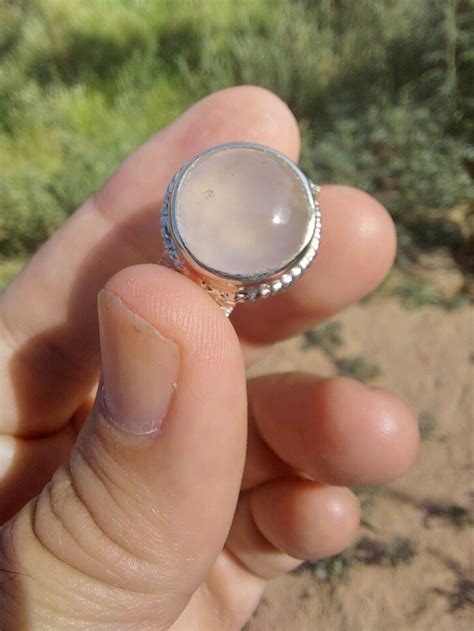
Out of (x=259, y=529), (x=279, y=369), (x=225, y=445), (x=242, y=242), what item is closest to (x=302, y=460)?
(x=259, y=529)

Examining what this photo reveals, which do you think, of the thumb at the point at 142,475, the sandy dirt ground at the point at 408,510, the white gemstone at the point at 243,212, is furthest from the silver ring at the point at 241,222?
the sandy dirt ground at the point at 408,510

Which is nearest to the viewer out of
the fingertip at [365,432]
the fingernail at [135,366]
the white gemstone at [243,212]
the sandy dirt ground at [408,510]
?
the fingernail at [135,366]

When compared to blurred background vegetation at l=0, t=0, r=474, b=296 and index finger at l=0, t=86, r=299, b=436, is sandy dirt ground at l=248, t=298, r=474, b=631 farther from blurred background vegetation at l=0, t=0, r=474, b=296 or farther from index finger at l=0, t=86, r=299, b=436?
index finger at l=0, t=86, r=299, b=436

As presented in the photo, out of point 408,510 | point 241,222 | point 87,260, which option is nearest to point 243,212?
point 241,222

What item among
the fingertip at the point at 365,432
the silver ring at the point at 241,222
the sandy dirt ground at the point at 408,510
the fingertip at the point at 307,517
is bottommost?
the sandy dirt ground at the point at 408,510

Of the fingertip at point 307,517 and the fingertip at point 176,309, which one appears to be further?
the fingertip at point 307,517

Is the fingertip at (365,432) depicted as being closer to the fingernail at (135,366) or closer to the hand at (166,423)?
the hand at (166,423)
